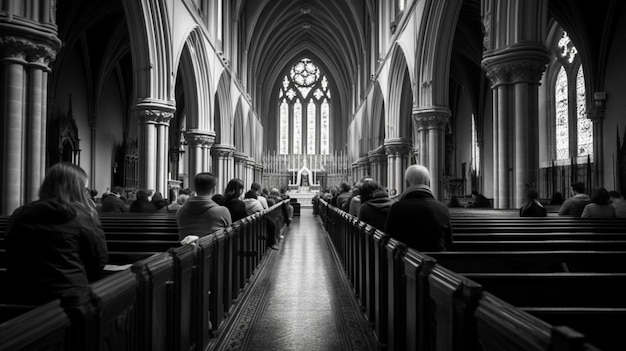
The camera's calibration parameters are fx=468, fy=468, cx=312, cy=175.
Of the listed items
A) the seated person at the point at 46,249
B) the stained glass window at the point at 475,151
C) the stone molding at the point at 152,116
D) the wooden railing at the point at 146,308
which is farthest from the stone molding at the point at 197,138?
the seated person at the point at 46,249

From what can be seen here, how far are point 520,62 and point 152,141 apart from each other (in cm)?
855

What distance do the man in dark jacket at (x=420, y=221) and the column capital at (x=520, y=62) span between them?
5.87 m

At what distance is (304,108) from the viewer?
124ft

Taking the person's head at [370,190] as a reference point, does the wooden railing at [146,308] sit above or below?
below

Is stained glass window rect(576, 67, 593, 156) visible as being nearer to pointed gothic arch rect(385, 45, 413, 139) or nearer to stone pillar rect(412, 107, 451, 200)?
stone pillar rect(412, 107, 451, 200)

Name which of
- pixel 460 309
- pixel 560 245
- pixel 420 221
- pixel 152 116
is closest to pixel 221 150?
pixel 152 116

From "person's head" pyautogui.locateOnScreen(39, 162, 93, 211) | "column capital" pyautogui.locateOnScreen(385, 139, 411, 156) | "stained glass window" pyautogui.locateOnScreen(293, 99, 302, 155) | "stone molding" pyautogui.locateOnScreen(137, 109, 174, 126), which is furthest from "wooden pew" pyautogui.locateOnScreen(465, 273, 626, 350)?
"stained glass window" pyautogui.locateOnScreen(293, 99, 302, 155)

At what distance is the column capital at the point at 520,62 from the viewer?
8227 mm

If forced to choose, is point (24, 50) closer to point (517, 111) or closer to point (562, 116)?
point (517, 111)

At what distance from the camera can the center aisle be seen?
3807 mm

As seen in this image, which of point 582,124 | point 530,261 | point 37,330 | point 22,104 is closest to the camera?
point 37,330

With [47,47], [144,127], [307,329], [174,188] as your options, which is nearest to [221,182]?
[174,188]

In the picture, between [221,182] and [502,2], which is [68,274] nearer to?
[502,2]

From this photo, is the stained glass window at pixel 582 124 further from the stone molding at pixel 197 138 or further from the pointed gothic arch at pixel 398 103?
the stone molding at pixel 197 138
